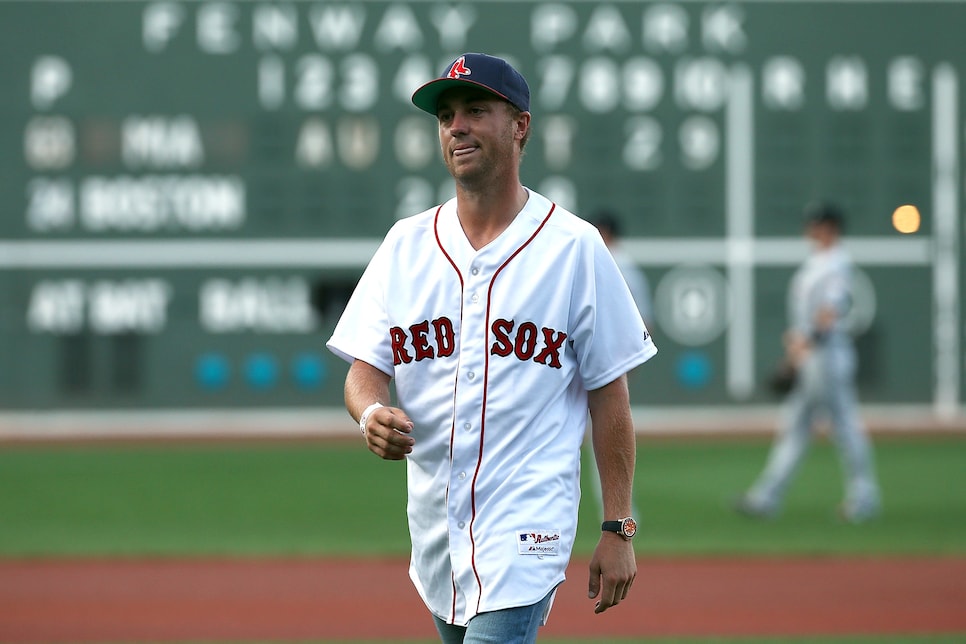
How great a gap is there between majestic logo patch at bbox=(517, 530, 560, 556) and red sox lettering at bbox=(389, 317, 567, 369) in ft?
1.22

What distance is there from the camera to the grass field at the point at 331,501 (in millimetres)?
9938

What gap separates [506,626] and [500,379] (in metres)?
0.54

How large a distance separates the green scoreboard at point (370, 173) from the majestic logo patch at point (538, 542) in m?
15.5

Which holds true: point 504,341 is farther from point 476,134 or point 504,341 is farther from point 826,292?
point 826,292

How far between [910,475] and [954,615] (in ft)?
23.1

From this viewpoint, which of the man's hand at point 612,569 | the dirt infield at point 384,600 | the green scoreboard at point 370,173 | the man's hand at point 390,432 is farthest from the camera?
the green scoreboard at point 370,173

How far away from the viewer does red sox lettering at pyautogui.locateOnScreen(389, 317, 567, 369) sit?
11.4 feet

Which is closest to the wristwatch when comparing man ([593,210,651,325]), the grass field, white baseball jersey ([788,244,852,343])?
man ([593,210,651,325])

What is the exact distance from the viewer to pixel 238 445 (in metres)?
18.2

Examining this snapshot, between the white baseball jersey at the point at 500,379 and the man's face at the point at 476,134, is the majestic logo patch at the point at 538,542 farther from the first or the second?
the man's face at the point at 476,134

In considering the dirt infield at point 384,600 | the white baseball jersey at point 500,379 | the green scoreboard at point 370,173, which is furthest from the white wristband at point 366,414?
the green scoreboard at point 370,173

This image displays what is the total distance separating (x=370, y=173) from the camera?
19.4m

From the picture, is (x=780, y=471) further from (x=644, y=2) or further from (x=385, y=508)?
(x=644, y=2)

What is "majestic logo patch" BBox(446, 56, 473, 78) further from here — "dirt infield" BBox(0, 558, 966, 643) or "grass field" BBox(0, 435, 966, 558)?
"grass field" BBox(0, 435, 966, 558)
